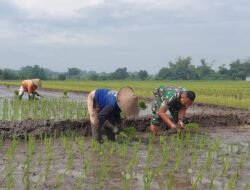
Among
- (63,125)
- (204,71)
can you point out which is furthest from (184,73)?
(63,125)

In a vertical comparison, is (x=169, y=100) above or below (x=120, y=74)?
below

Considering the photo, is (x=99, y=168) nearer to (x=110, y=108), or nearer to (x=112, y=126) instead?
(x=110, y=108)

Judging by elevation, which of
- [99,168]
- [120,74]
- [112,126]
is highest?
[120,74]

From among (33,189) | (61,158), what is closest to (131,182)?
(33,189)

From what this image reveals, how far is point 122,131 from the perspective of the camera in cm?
640

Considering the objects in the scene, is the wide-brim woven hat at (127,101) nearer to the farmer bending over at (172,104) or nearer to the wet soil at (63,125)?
the farmer bending over at (172,104)

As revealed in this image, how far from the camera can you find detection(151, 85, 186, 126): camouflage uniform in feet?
20.4

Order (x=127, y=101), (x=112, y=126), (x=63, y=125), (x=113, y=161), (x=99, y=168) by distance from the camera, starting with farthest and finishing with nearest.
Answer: (x=63, y=125)
(x=112, y=126)
(x=127, y=101)
(x=113, y=161)
(x=99, y=168)

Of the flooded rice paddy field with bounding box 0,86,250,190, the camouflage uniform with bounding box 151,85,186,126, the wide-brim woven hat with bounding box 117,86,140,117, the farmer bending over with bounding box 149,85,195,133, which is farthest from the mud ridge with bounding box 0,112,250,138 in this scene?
the wide-brim woven hat with bounding box 117,86,140,117

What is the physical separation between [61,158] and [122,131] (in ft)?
4.07

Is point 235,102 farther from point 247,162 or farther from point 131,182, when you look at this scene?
point 131,182

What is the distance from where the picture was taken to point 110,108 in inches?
226

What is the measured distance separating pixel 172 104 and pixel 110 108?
1.06 metres

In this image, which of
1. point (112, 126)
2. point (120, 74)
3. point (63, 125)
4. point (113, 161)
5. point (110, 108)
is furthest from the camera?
point (120, 74)
